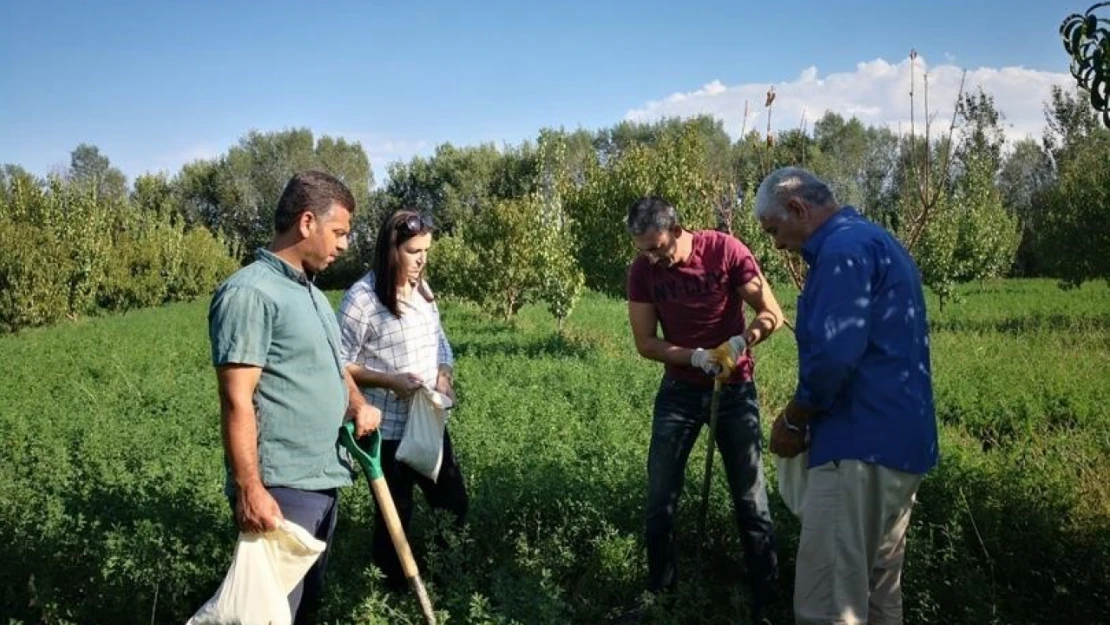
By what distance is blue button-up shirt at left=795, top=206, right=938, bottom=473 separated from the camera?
2.54 meters

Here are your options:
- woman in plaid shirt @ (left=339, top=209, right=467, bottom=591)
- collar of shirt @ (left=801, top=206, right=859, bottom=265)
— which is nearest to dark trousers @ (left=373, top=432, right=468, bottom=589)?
woman in plaid shirt @ (left=339, top=209, right=467, bottom=591)

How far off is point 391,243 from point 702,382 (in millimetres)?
1552

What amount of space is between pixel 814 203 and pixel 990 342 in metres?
12.0

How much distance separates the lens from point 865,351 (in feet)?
8.58

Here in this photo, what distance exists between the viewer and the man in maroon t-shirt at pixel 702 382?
12.1ft

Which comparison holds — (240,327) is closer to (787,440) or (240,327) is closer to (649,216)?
(649,216)

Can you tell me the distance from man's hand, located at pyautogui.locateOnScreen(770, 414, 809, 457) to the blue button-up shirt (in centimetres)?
15

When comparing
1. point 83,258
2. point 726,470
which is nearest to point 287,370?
point 726,470

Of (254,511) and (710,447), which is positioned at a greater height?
(254,511)

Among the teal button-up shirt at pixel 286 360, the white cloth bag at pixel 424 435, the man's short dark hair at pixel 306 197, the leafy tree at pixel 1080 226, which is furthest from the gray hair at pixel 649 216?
the leafy tree at pixel 1080 226

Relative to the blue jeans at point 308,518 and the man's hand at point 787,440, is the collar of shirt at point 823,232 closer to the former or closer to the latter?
the man's hand at point 787,440

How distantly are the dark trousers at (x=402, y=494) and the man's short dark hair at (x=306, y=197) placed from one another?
1267 mm

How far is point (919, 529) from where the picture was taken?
4012 mm

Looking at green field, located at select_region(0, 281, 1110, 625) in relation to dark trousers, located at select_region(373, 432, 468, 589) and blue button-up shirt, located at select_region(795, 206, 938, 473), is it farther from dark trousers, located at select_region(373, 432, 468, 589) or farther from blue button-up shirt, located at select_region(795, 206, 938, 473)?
blue button-up shirt, located at select_region(795, 206, 938, 473)
